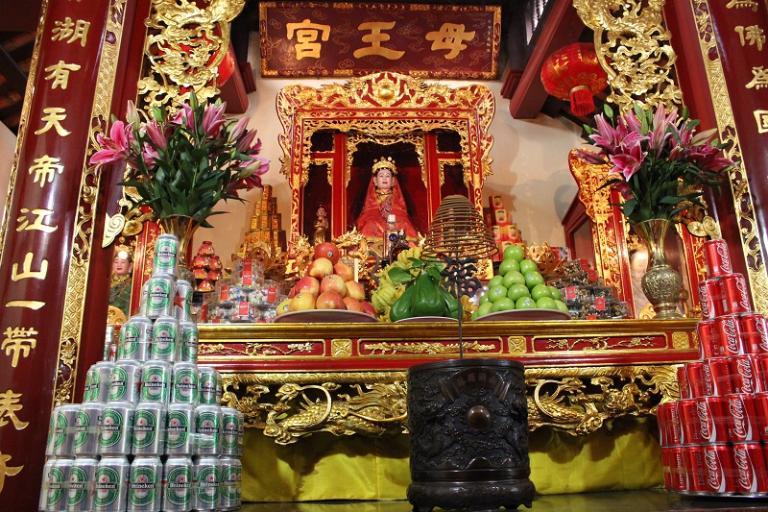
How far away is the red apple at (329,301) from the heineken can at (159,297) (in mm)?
497

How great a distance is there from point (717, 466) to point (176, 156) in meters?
1.50

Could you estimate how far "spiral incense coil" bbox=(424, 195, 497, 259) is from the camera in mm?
1804

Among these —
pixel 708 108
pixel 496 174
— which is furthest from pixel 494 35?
pixel 708 108

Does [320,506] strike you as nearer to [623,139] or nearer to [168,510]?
[168,510]

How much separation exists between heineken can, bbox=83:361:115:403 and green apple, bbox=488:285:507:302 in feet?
3.39

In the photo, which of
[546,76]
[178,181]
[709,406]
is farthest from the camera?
[546,76]

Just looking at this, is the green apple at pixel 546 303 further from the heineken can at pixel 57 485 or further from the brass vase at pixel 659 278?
the heineken can at pixel 57 485

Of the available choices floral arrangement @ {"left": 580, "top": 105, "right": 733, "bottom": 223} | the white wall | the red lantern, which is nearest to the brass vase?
floral arrangement @ {"left": 580, "top": 105, "right": 733, "bottom": 223}

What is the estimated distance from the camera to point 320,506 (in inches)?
58.2

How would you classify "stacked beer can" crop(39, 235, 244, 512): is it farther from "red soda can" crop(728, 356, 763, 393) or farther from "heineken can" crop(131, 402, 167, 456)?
"red soda can" crop(728, 356, 763, 393)

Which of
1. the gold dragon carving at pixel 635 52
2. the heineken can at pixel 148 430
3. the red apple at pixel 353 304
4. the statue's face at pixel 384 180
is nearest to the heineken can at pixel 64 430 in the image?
the heineken can at pixel 148 430

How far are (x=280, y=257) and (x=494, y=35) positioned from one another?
2.63m

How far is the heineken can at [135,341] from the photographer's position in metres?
1.23

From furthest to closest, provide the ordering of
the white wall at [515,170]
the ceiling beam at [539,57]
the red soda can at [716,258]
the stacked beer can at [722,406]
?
the white wall at [515,170] < the ceiling beam at [539,57] < the red soda can at [716,258] < the stacked beer can at [722,406]
